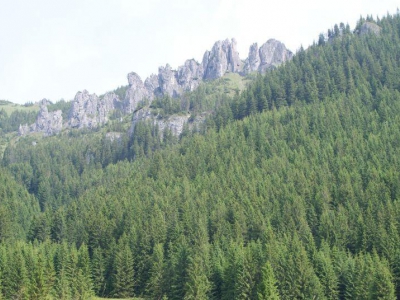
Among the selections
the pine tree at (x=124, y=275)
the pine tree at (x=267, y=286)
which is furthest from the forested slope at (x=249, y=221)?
the pine tree at (x=124, y=275)

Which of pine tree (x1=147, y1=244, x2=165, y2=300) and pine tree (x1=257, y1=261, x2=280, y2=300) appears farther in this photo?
pine tree (x1=147, y1=244, x2=165, y2=300)

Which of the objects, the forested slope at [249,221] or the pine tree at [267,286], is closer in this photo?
the pine tree at [267,286]

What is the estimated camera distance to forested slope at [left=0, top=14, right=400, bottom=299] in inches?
2997

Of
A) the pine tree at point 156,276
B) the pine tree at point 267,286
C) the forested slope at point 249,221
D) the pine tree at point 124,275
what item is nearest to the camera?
the pine tree at point 267,286

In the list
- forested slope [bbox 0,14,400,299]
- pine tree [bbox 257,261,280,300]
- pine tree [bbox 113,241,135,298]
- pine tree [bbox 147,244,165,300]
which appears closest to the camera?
pine tree [bbox 257,261,280,300]

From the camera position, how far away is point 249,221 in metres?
104

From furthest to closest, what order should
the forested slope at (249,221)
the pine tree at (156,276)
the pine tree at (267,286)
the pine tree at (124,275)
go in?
the pine tree at (124,275) → the pine tree at (156,276) → the forested slope at (249,221) → the pine tree at (267,286)

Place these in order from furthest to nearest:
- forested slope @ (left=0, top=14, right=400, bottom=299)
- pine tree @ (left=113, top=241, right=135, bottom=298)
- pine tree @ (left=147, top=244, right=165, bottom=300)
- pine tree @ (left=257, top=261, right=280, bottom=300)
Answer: pine tree @ (left=113, top=241, right=135, bottom=298), pine tree @ (left=147, top=244, right=165, bottom=300), forested slope @ (left=0, top=14, right=400, bottom=299), pine tree @ (left=257, top=261, right=280, bottom=300)

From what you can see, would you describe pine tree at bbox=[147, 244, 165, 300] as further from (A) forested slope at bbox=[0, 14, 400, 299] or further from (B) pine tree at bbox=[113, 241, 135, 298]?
(B) pine tree at bbox=[113, 241, 135, 298]

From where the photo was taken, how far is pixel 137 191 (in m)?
136

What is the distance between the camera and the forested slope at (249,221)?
76125 mm

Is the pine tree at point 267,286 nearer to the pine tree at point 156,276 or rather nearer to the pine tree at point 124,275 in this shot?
the pine tree at point 156,276

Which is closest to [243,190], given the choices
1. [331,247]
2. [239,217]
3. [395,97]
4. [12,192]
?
[239,217]

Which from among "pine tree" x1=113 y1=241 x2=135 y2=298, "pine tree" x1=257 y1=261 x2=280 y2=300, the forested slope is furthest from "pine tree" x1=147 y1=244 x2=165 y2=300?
"pine tree" x1=257 y1=261 x2=280 y2=300
